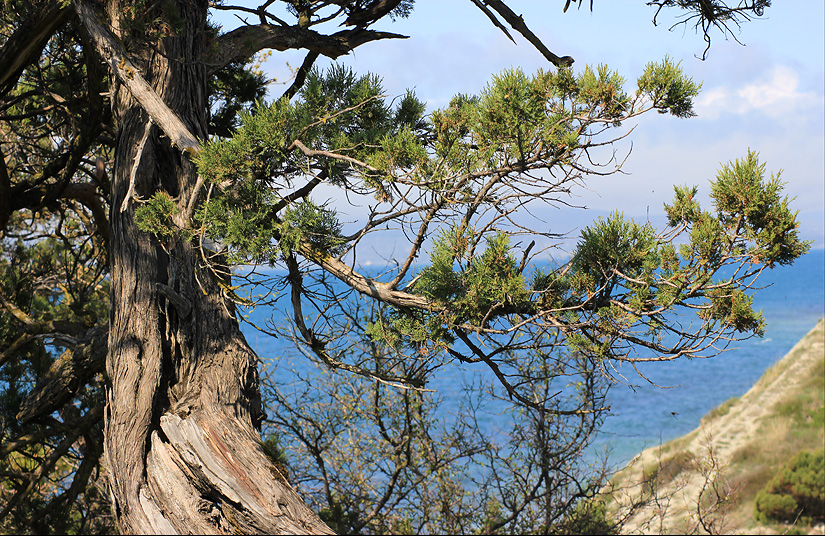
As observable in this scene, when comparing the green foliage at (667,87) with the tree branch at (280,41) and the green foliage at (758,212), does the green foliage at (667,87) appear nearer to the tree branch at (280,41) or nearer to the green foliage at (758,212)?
the green foliage at (758,212)

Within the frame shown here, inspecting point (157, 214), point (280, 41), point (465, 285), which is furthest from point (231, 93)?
point (465, 285)

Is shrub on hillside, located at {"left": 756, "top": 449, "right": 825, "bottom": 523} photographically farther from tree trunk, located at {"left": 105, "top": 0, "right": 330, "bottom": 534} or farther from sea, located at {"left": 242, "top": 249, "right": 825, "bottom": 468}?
tree trunk, located at {"left": 105, "top": 0, "right": 330, "bottom": 534}

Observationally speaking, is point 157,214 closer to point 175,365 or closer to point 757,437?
point 175,365

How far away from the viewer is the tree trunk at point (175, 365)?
3072mm

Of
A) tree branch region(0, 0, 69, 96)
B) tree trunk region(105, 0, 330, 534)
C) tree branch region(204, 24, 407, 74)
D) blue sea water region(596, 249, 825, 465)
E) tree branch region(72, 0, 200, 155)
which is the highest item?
blue sea water region(596, 249, 825, 465)

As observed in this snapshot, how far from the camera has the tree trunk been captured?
10.1 feet

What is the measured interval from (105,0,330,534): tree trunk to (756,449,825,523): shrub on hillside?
1447 cm

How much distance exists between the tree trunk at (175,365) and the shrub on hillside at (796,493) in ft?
47.5

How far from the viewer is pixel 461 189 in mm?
2971

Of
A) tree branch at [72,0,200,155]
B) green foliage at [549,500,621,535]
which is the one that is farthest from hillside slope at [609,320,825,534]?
tree branch at [72,0,200,155]

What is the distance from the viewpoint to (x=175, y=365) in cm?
363

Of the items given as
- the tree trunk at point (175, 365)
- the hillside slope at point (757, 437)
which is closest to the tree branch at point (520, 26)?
the tree trunk at point (175, 365)

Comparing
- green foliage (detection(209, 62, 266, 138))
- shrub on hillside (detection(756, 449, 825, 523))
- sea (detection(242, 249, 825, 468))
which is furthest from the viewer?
sea (detection(242, 249, 825, 468))

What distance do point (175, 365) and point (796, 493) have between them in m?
15.0
